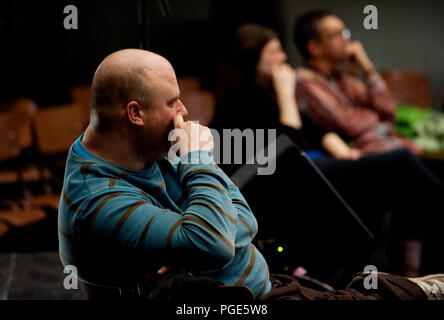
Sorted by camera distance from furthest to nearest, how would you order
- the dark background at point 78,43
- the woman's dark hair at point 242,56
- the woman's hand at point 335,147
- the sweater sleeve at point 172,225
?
the dark background at point 78,43
the woman's hand at point 335,147
the woman's dark hair at point 242,56
the sweater sleeve at point 172,225

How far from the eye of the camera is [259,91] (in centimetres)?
215

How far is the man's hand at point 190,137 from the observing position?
1058 millimetres

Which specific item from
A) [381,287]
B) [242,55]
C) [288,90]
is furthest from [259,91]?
[381,287]

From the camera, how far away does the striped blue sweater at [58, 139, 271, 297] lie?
101 cm

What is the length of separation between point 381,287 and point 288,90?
4.21ft

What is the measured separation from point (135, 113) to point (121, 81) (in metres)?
0.07

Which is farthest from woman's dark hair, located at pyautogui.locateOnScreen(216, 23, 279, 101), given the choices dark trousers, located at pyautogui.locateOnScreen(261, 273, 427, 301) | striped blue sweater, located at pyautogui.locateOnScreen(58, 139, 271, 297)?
striped blue sweater, located at pyautogui.locateOnScreen(58, 139, 271, 297)

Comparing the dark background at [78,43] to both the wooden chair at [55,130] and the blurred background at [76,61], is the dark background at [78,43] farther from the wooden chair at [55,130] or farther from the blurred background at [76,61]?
the wooden chair at [55,130]

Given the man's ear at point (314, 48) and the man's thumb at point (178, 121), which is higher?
the man's ear at point (314, 48)

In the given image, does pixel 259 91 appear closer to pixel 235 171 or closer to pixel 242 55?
pixel 242 55

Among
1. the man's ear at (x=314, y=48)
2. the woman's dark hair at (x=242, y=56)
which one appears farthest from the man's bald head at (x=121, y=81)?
the man's ear at (x=314, y=48)

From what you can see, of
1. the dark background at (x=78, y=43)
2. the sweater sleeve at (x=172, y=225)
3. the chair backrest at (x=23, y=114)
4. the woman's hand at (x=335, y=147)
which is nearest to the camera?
the sweater sleeve at (x=172, y=225)
